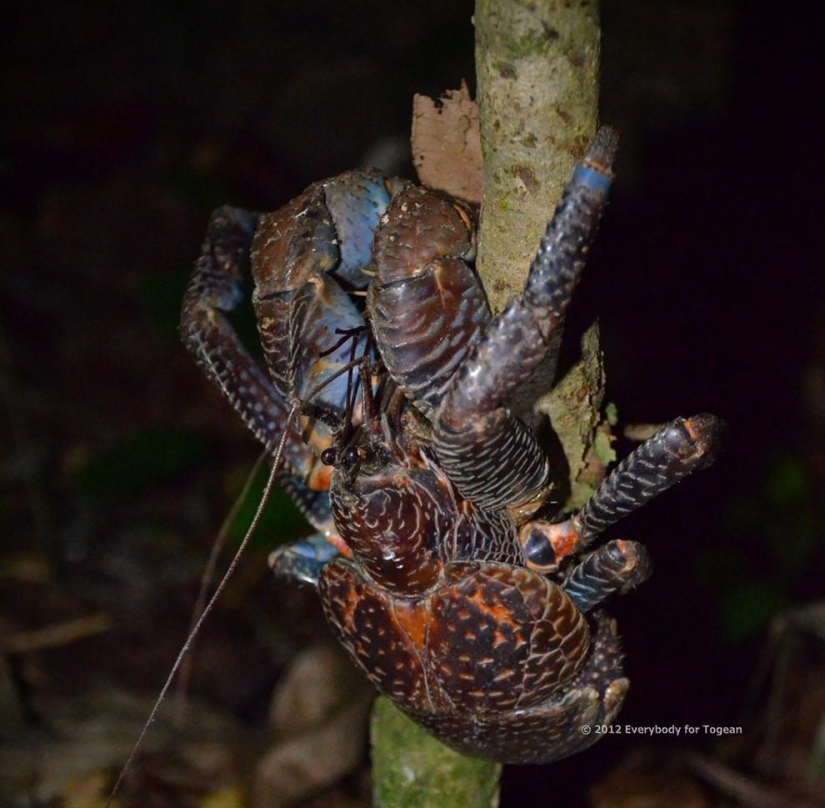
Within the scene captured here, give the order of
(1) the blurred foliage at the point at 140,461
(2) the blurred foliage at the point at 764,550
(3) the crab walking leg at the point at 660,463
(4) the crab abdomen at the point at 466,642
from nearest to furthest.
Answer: (3) the crab walking leg at the point at 660,463 → (4) the crab abdomen at the point at 466,642 → (2) the blurred foliage at the point at 764,550 → (1) the blurred foliage at the point at 140,461

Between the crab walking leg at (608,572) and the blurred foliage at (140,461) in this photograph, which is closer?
the crab walking leg at (608,572)

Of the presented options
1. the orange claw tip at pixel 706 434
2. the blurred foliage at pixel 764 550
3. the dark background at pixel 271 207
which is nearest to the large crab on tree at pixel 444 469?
the orange claw tip at pixel 706 434

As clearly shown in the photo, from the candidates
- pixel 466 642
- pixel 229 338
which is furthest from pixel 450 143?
pixel 466 642

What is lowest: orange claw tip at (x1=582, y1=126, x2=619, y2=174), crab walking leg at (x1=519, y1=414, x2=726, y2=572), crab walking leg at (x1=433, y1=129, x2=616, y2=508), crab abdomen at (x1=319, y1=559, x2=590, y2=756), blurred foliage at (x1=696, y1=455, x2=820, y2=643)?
blurred foliage at (x1=696, y1=455, x2=820, y2=643)

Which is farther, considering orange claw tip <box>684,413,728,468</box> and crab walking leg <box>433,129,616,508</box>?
orange claw tip <box>684,413,728,468</box>

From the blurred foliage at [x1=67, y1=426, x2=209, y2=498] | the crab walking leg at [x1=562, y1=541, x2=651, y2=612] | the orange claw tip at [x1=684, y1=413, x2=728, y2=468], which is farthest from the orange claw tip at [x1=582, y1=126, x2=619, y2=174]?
the blurred foliage at [x1=67, y1=426, x2=209, y2=498]

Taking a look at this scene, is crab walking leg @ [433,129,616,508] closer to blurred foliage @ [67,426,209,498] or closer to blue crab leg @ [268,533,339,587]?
blue crab leg @ [268,533,339,587]

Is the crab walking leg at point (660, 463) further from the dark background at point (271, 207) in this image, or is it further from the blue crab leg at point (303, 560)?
the blue crab leg at point (303, 560)
